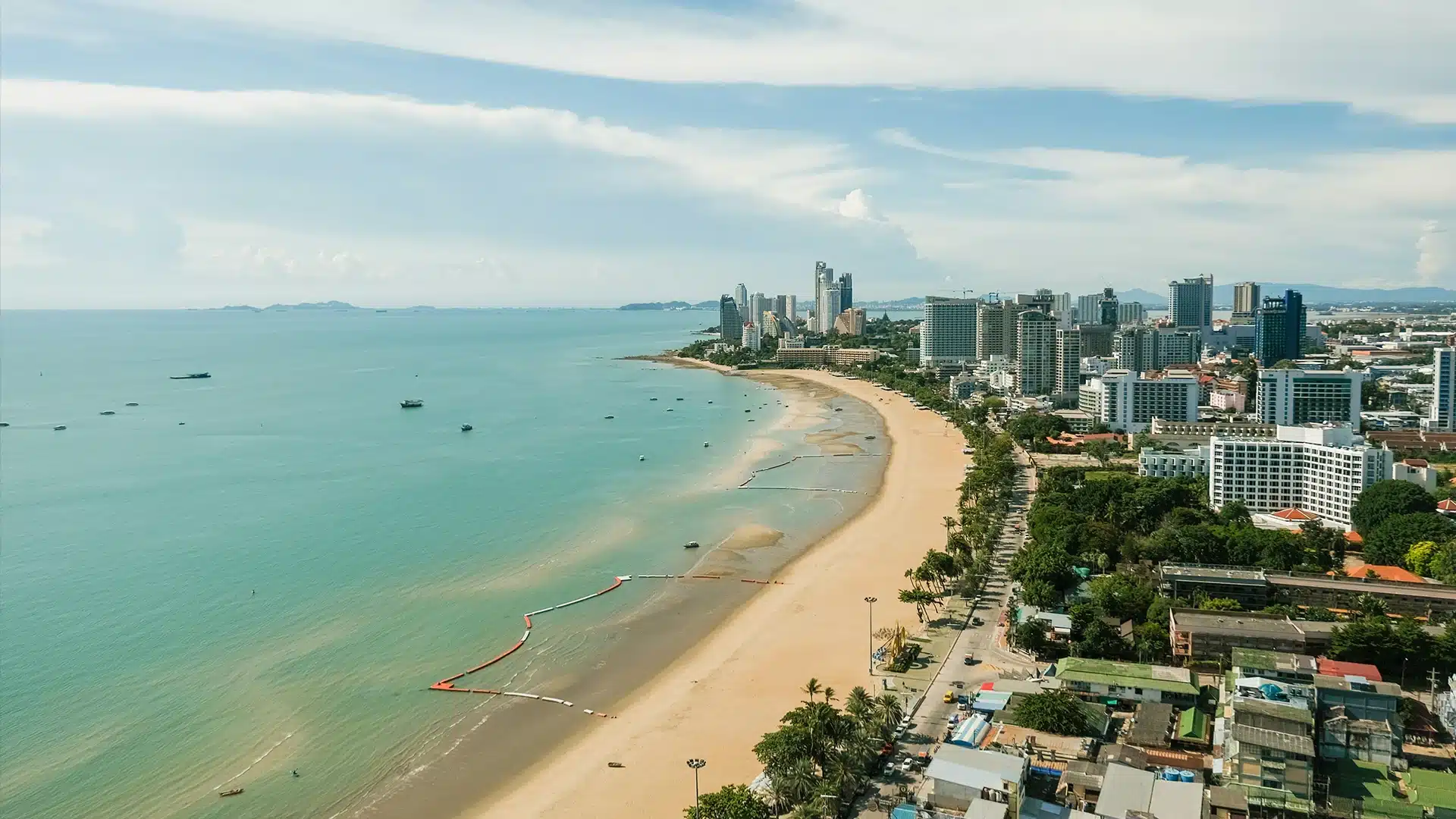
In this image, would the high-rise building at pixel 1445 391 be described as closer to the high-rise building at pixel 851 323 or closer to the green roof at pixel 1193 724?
the green roof at pixel 1193 724

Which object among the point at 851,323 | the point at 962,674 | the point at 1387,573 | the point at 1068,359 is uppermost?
the point at 851,323

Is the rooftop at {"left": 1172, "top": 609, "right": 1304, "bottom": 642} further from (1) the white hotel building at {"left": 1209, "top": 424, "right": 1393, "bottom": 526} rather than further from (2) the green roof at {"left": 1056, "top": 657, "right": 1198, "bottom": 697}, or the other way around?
(1) the white hotel building at {"left": 1209, "top": 424, "right": 1393, "bottom": 526}

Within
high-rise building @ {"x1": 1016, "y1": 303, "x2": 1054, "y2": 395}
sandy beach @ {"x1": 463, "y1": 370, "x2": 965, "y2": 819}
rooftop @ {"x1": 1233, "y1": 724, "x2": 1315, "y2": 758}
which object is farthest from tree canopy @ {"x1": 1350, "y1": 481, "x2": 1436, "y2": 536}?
high-rise building @ {"x1": 1016, "y1": 303, "x2": 1054, "y2": 395}

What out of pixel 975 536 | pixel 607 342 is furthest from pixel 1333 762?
pixel 607 342

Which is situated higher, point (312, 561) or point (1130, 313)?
point (1130, 313)

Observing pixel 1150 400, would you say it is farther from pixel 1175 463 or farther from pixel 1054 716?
pixel 1054 716

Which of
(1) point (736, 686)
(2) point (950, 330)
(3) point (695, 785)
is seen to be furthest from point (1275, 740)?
(2) point (950, 330)

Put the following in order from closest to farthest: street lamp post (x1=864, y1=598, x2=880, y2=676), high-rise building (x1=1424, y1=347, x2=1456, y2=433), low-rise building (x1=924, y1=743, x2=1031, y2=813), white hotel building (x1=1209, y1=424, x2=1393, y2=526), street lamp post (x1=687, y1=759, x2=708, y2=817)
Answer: low-rise building (x1=924, y1=743, x2=1031, y2=813), street lamp post (x1=687, y1=759, x2=708, y2=817), street lamp post (x1=864, y1=598, x2=880, y2=676), white hotel building (x1=1209, y1=424, x2=1393, y2=526), high-rise building (x1=1424, y1=347, x2=1456, y2=433)

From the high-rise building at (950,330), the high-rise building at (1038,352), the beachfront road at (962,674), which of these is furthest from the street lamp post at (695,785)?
the high-rise building at (950,330)
